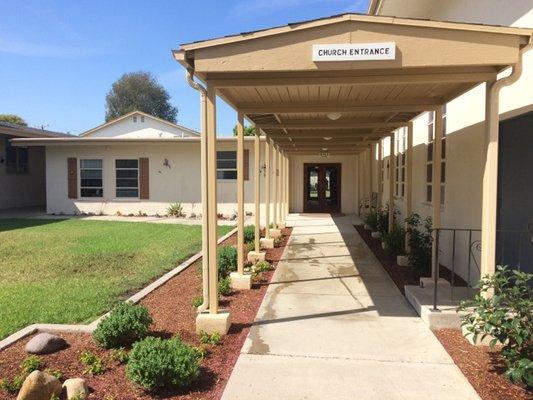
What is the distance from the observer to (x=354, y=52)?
12.8 feet

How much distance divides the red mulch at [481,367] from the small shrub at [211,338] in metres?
2.19

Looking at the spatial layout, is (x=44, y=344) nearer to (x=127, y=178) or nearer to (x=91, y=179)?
(x=127, y=178)

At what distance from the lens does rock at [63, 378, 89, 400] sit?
10.3 feet

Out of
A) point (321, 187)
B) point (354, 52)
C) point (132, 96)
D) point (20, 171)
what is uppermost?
point (132, 96)

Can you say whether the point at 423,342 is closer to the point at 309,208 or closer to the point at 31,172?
the point at 309,208

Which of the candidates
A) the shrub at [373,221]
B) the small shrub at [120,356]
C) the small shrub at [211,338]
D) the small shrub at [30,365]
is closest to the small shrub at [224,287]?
the small shrub at [211,338]

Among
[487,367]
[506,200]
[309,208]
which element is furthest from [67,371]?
[309,208]

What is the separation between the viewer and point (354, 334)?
443cm

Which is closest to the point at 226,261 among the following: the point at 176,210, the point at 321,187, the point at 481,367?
the point at 481,367

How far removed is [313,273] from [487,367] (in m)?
3.76

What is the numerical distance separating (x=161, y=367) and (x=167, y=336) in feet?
4.11

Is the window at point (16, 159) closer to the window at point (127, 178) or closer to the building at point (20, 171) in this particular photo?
the building at point (20, 171)

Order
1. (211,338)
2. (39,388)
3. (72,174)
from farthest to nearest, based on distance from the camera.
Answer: (72,174), (211,338), (39,388)

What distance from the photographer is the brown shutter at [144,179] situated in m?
17.3
